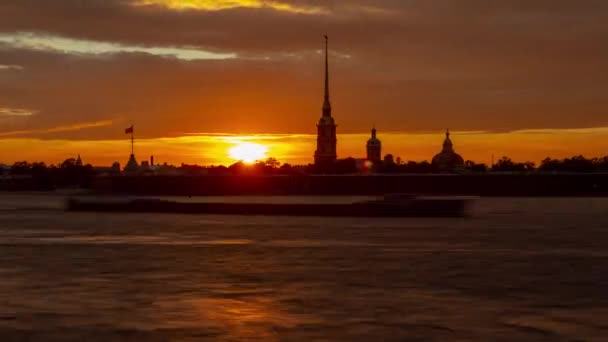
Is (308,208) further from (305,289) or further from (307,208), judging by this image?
(305,289)

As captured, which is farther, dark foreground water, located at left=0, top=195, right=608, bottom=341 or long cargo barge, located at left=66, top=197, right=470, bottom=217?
long cargo barge, located at left=66, top=197, right=470, bottom=217

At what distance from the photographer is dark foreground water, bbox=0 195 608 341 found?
2000 centimetres

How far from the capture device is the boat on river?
87.2 meters

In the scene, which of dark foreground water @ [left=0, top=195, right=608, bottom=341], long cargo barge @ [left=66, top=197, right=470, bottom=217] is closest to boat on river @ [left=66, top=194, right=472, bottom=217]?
long cargo barge @ [left=66, top=197, right=470, bottom=217]

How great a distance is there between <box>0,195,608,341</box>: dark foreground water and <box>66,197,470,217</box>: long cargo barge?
37.9 m

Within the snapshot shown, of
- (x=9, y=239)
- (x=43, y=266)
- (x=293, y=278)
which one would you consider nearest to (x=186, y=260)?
(x=43, y=266)

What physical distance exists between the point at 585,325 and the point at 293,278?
11.0m

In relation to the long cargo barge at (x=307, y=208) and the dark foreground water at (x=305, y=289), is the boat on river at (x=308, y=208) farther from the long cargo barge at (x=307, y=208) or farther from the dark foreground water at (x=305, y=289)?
the dark foreground water at (x=305, y=289)

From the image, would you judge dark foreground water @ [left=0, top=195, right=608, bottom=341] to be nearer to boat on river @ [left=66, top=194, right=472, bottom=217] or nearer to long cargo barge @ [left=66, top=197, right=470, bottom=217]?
long cargo barge @ [left=66, top=197, right=470, bottom=217]

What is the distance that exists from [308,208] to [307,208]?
153 millimetres

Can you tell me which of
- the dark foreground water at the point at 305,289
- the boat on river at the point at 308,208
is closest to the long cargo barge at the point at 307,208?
the boat on river at the point at 308,208

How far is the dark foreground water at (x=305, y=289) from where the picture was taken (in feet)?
65.6

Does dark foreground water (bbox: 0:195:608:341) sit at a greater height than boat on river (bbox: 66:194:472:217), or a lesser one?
lesser

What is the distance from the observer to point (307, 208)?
91.5 meters
